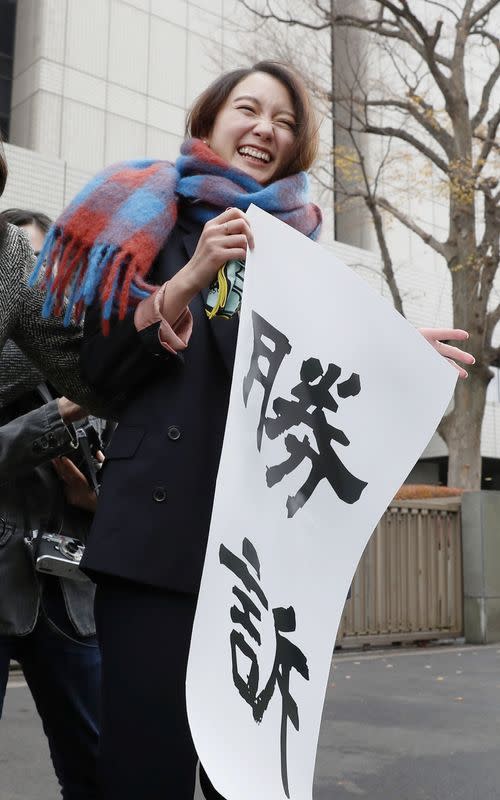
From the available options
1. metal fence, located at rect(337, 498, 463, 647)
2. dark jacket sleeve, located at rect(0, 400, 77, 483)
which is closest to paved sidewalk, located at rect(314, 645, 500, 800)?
metal fence, located at rect(337, 498, 463, 647)

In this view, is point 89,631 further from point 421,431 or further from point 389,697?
point 389,697

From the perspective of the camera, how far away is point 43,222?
2.48 metres

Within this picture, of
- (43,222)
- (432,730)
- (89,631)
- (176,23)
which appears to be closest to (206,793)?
(89,631)

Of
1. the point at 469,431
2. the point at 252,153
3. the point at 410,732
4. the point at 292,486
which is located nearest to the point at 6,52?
the point at 469,431

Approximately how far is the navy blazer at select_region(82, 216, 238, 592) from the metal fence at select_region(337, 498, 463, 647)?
19.6ft

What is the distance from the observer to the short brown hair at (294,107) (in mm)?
1611

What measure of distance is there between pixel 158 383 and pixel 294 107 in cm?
61

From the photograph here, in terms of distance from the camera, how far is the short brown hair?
1.61 m

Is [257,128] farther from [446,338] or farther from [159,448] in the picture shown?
[159,448]

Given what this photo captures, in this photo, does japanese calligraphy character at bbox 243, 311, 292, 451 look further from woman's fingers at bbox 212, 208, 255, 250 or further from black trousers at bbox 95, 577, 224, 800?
black trousers at bbox 95, 577, 224, 800

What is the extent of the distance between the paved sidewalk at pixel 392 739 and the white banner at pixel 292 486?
2.11 m

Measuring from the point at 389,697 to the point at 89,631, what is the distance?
362 centimetres

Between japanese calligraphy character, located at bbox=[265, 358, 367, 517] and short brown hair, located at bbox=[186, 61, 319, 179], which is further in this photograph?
short brown hair, located at bbox=[186, 61, 319, 179]

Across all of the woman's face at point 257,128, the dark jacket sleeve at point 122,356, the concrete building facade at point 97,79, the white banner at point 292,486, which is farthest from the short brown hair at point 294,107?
the concrete building facade at point 97,79
